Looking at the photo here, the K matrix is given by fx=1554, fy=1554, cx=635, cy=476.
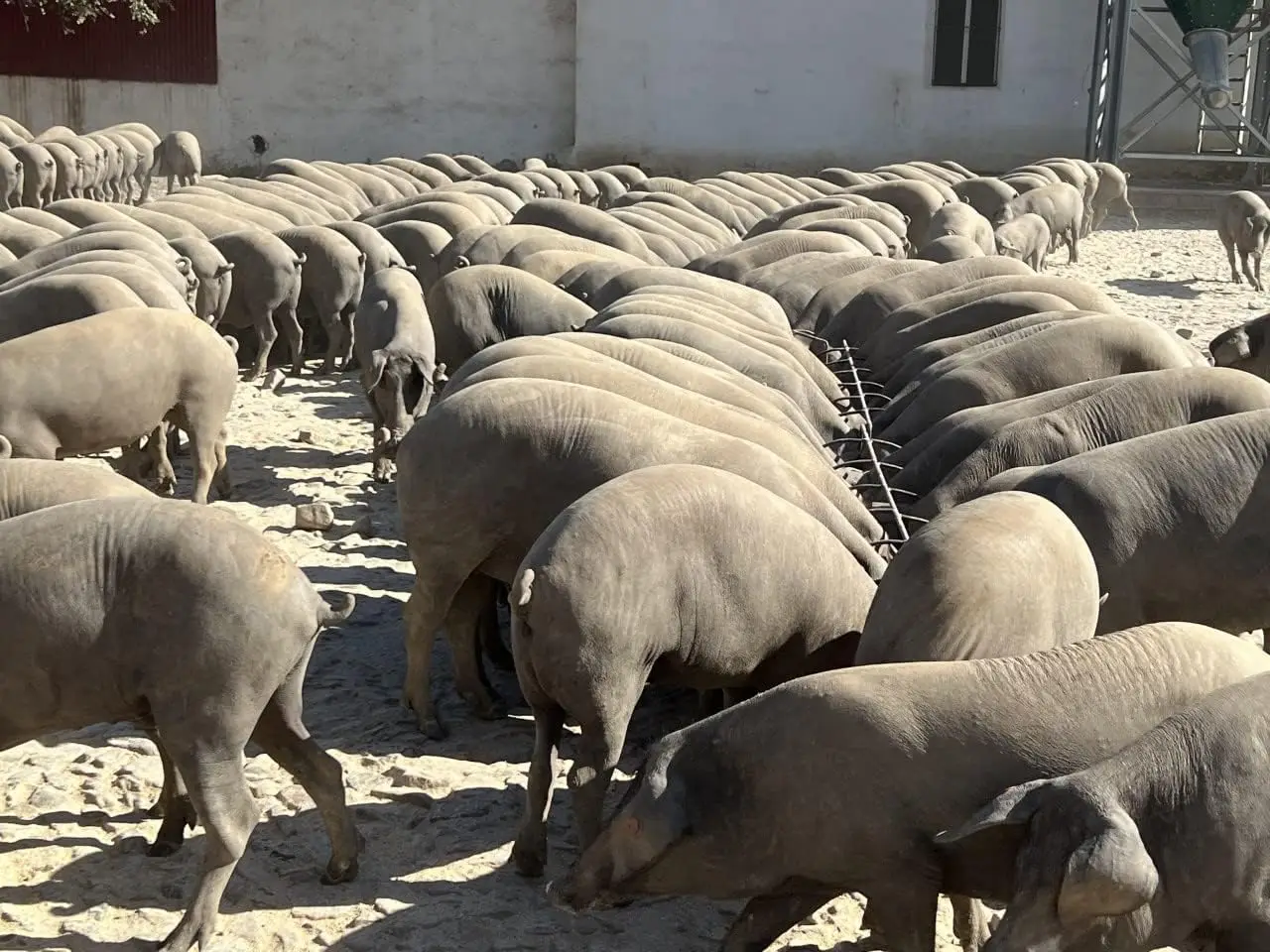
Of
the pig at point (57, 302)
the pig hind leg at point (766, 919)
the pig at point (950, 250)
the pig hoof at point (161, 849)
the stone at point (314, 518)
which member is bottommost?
the stone at point (314, 518)

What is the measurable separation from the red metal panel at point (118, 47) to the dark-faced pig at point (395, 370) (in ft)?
80.5

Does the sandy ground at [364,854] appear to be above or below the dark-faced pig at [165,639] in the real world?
below

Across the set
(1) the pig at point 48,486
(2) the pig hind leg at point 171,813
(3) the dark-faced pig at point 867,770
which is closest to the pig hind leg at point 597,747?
(3) the dark-faced pig at point 867,770

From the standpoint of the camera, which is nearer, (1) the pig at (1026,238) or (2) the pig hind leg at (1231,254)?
(1) the pig at (1026,238)

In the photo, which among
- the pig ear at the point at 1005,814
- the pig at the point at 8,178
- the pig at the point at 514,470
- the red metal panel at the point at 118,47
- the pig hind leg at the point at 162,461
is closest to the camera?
the pig ear at the point at 1005,814

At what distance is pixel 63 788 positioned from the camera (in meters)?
5.76

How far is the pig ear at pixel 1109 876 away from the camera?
3719 mm

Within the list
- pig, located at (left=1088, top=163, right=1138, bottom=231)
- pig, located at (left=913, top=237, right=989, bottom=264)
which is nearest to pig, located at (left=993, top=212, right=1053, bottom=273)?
pig, located at (left=913, top=237, right=989, bottom=264)

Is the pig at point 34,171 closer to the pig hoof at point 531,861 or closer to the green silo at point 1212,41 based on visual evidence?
the pig hoof at point 531,861

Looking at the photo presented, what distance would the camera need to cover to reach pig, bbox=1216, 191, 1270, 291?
19781 mm

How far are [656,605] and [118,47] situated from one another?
30.9m

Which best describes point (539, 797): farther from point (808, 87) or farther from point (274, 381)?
point (808, 87)

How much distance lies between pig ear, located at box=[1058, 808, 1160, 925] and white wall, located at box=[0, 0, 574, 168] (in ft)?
99.3

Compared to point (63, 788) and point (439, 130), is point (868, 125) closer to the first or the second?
point (439, 130)
